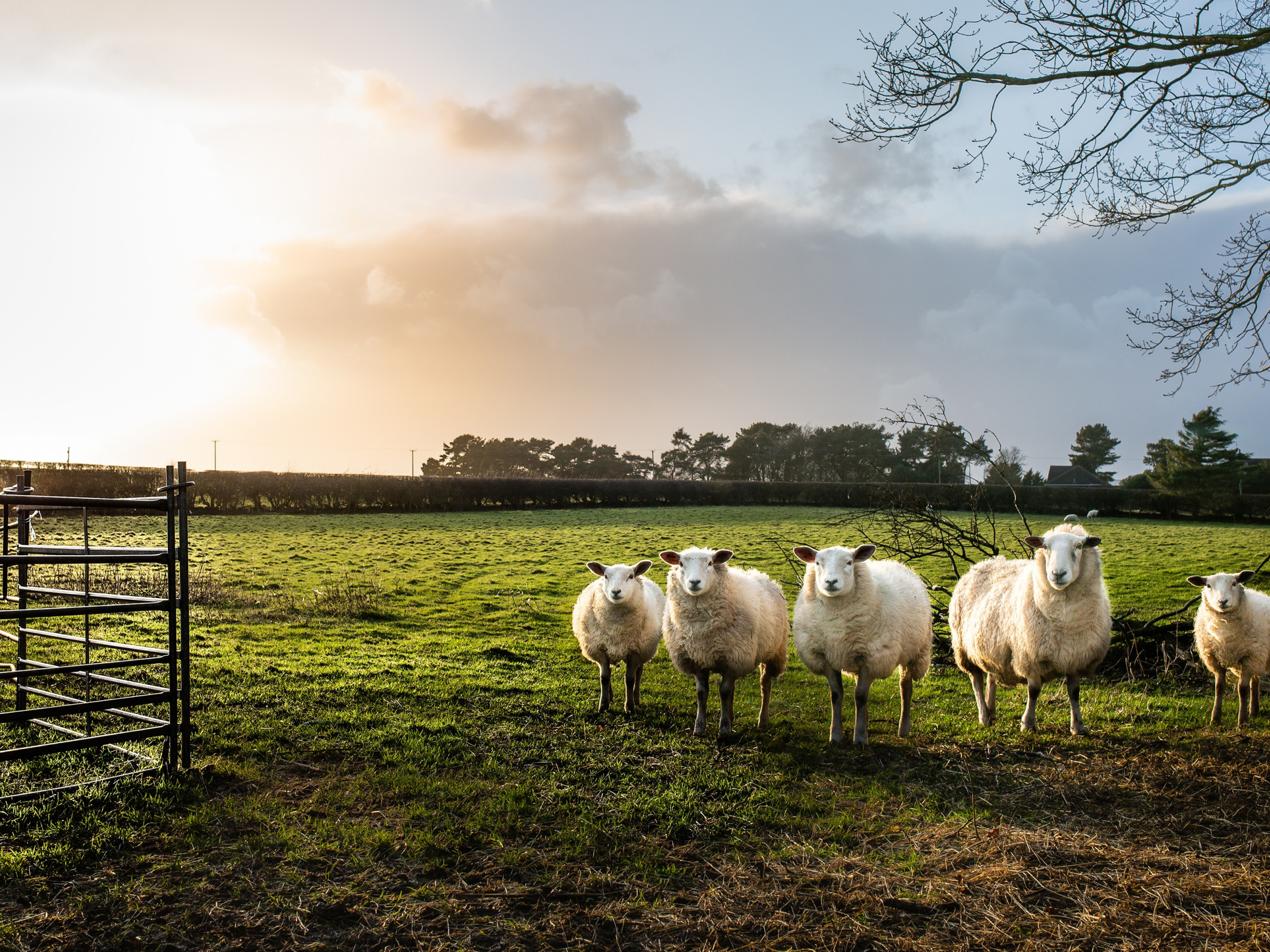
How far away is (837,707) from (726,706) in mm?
1083

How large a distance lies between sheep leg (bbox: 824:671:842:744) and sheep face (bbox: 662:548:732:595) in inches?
59.6

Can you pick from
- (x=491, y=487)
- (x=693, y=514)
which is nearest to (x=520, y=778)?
(x=693, y=514)

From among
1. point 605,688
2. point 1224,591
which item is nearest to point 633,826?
point 605,688

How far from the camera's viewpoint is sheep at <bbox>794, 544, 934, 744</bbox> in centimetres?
759

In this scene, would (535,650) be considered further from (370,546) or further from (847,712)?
(370,546)

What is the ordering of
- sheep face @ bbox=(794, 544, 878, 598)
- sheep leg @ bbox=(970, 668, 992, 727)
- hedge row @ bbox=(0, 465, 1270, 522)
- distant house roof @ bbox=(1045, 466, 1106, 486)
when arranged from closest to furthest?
sheep face @ bbox=(794, 544, 878, 598) < sheep leg @ bbox=(970, 668, 992, 727) < hedge row @ bbox=(0, 465, 1270, 522) < distant house roof @ bbox=(1045, 466, 1106, 486)

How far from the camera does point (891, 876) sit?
4773 mm

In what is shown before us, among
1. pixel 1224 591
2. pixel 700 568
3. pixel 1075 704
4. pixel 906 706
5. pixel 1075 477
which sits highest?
pixel 1075 477

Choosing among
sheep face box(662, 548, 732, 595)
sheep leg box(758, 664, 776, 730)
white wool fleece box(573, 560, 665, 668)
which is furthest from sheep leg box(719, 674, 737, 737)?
white wool fleece box(573, 560, 665, 668)

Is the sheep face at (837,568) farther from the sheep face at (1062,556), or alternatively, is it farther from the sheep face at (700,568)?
the sheep face at (1062,556)

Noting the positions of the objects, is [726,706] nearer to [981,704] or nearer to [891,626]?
[891,626]

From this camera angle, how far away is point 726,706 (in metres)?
7.85

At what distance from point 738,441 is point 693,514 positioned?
41.3m

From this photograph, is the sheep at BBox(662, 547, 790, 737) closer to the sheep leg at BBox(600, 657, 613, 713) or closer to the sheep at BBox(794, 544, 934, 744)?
the sheep at BBox(794, 544, 934, 744)
